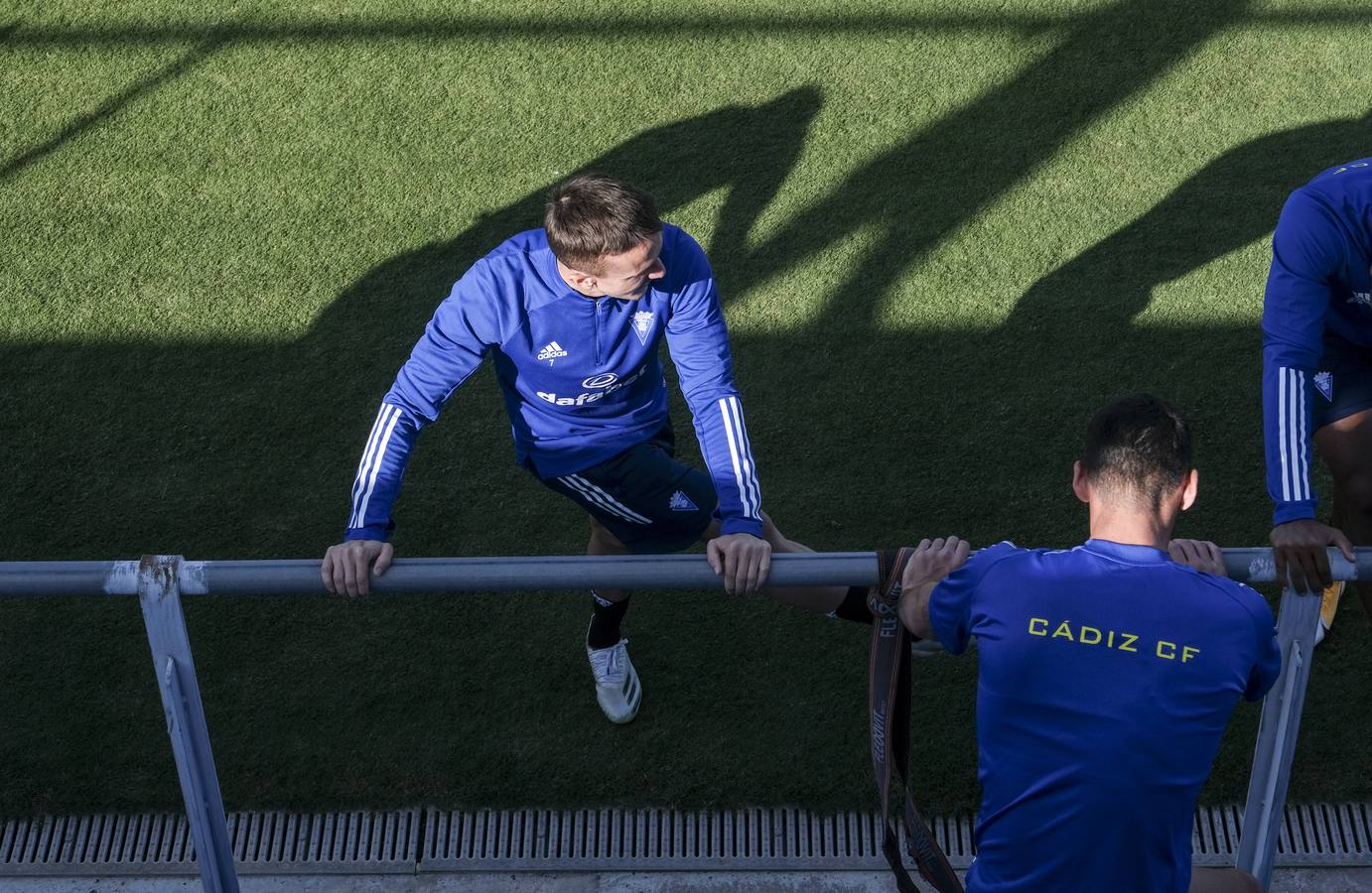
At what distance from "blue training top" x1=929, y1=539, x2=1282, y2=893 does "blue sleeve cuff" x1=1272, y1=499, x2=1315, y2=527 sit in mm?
623

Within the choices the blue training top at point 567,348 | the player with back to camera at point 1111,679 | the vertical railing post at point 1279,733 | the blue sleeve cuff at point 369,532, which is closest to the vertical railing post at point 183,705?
the blue sleeve cuff at point 369,532

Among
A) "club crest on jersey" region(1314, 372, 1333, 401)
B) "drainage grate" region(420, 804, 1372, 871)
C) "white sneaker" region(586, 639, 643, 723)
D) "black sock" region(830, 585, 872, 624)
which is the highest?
"club crest on jersey" region(1314, 372, 1333, 401)

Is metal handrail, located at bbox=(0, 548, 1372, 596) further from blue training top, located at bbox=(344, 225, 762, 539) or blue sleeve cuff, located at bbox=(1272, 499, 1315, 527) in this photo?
blue training top, located at bbox=(344, 225, 762, 539)

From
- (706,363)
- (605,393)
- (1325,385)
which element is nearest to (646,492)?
(605,393)

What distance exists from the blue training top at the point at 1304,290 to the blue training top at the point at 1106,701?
2.88 feet

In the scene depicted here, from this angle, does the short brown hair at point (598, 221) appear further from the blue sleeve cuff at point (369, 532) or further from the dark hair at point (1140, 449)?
the dark hair at point (1140, 449)

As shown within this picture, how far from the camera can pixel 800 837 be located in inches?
151

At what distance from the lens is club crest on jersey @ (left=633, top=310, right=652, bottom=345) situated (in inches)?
139

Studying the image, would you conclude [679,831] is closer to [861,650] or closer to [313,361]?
[861,650]

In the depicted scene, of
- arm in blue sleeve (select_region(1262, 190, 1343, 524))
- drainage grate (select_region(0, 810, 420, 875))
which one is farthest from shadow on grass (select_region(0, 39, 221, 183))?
arm in blue sleeve (select_region(1262, 190, 1343, 524))

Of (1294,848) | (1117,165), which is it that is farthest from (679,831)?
(1117,165)

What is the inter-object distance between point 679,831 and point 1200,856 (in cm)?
144

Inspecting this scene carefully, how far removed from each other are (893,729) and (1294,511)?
1.08m

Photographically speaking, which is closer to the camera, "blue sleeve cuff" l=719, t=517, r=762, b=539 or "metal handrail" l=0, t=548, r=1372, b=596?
"metal handrail" l=0, t=548, r=1372, b=596
